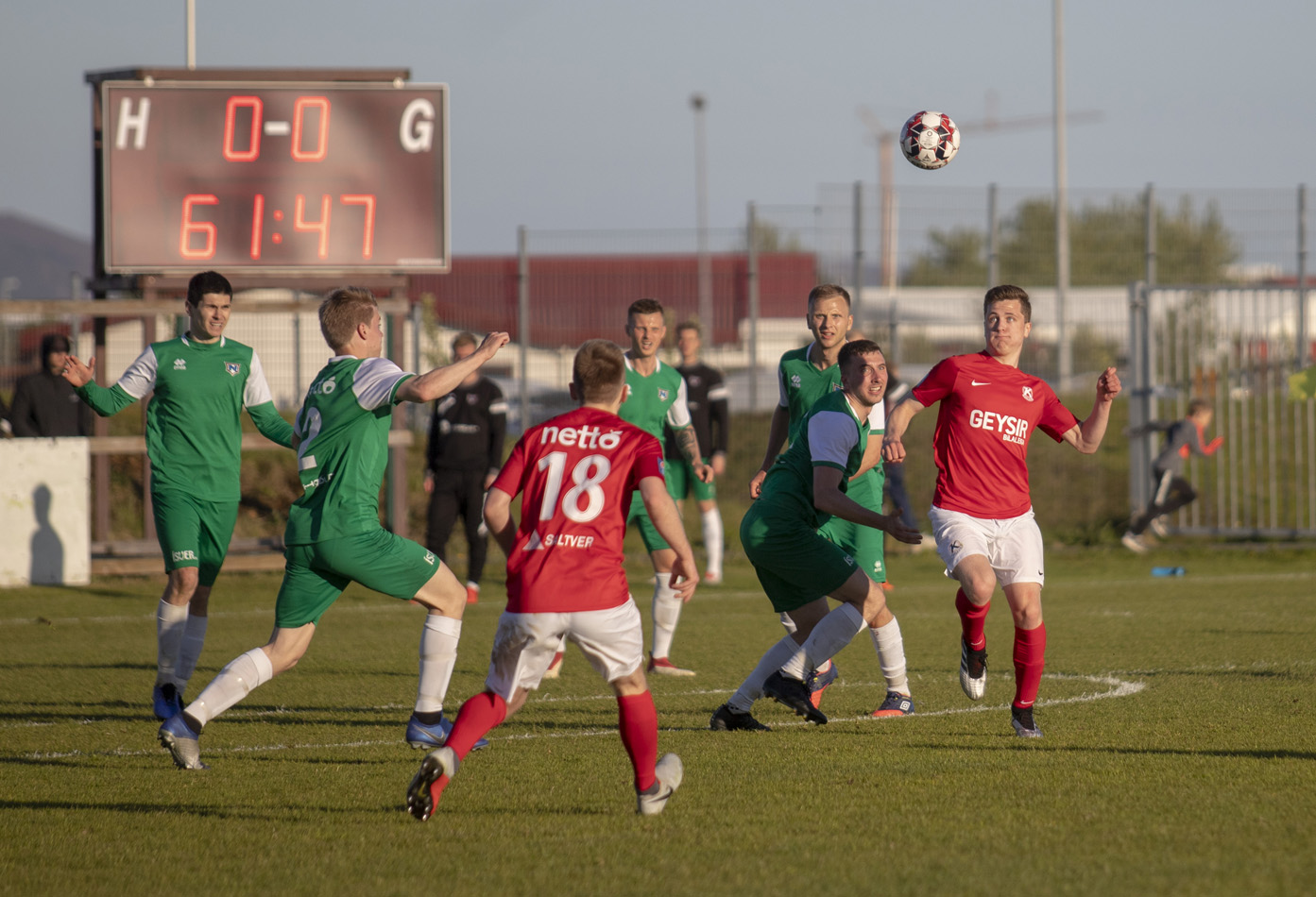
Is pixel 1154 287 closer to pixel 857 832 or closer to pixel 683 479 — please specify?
pixel 683 479

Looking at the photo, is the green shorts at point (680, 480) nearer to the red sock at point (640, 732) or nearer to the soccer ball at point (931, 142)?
the soccer ball at point (931, 142)

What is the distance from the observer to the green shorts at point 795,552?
6617mm

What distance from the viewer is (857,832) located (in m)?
4.85

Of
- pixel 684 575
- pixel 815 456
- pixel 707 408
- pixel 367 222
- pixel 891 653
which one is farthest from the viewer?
pixel 367 222

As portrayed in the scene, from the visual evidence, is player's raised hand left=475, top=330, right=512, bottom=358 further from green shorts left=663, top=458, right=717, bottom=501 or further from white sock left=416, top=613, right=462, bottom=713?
green shorts left=663, top=458, right=717, bottom=501

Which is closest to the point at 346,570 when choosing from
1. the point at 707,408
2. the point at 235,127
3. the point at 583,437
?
the point at 583,437

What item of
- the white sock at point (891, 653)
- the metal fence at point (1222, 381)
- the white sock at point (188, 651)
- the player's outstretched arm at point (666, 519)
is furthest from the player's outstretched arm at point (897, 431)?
the metal fence at point (1222, 381)

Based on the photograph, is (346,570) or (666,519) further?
(346,570)

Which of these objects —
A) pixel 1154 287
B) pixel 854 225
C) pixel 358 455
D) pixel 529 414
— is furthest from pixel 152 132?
pixel 1154 287

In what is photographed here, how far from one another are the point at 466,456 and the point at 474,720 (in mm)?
8534

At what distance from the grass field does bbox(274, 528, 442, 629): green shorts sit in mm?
720

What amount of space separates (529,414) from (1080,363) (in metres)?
7.65

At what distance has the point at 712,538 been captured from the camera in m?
14.0

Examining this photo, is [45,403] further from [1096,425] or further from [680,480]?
[1096,425]
